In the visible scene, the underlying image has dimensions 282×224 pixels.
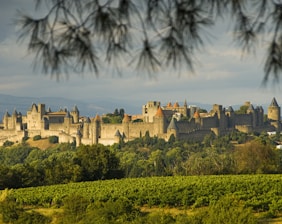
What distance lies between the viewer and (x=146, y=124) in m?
73.0

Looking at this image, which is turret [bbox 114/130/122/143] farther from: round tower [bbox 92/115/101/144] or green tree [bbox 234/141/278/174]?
green tree [bbox 234/141/278/174]

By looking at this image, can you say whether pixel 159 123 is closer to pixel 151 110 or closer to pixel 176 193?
pixel 151 110

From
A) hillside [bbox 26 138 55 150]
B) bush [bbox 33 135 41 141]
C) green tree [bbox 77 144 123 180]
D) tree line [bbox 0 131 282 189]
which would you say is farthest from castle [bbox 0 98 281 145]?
green tree [bbox 77 144 123 180]

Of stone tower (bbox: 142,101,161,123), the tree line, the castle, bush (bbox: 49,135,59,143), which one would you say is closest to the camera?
the tree line

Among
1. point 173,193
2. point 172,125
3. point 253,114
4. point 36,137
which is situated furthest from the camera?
point 253,114

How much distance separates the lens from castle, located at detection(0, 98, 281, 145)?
71.6 metres

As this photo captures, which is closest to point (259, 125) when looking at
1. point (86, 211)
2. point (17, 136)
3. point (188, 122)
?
point (188, 122)

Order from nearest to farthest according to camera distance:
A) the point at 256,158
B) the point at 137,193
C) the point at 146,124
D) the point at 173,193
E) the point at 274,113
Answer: the point at 173,193
the point at 137,193
the point at 256,158
the point at 146,124
the point at 274,113

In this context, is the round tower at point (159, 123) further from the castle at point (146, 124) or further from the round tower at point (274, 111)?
the round tower at point (274, 111)

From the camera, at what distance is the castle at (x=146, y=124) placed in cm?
7162

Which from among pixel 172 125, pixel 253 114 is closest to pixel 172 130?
pixel 172 125

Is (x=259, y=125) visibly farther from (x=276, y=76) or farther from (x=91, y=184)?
(x=276, y=76)

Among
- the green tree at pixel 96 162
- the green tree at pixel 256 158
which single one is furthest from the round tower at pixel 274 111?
the green tree at pixel 96 162

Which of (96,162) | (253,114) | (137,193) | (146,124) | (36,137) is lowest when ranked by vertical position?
(137,193)
